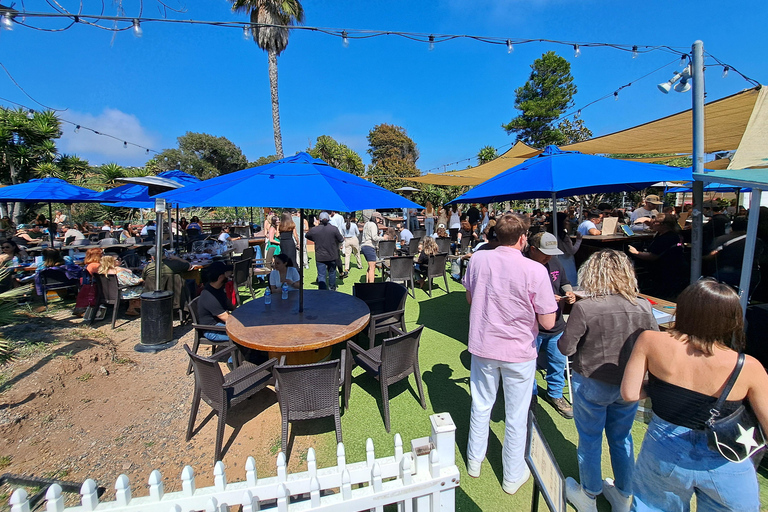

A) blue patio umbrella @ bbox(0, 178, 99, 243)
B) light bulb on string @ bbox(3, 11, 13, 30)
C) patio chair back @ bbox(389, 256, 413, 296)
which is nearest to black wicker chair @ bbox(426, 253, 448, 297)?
patio chair back @ bbox(389, 256, 413, 296)

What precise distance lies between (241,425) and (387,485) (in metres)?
2.16

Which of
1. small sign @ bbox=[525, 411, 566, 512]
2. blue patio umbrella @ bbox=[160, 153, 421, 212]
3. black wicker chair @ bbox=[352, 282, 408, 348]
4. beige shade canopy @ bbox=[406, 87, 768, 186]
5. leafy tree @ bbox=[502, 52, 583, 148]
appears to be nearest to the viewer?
small sign @ bbox=[525, 411, 566, 512]

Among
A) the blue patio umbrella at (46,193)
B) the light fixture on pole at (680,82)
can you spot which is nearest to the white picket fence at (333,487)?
the light fixture on pole at (680,82)

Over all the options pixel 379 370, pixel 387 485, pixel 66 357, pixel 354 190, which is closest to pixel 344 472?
pixel 387 485

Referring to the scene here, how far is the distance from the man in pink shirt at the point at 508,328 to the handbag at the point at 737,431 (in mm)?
804

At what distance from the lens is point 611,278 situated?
1943mm

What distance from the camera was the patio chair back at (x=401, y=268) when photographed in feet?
20.9

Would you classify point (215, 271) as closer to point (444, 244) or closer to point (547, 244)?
point (547, 244)

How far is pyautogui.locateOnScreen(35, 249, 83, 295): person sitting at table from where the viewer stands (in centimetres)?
585

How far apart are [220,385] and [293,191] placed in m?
1.56

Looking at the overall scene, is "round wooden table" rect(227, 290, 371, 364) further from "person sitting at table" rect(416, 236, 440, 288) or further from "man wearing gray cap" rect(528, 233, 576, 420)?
"person sitting at table" rect(416, 236, 440, 288)

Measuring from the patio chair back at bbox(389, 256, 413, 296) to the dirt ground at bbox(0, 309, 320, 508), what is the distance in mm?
3459

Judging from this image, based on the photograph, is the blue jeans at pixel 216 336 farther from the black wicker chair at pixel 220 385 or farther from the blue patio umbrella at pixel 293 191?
the blue patio umbrella at pixel 293 191

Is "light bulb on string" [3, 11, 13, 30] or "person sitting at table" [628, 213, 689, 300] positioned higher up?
"light bulb on string" [3, 11, 13, 30]
